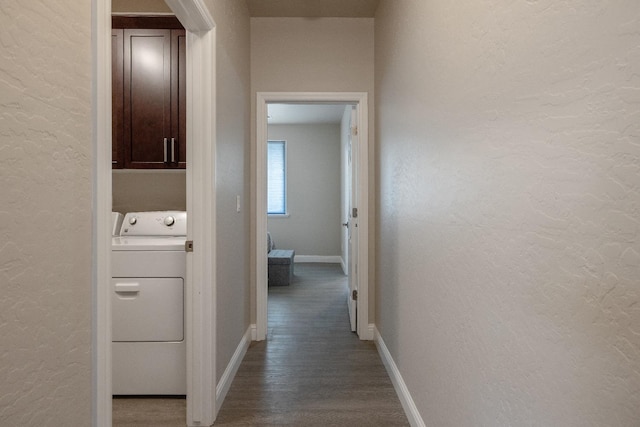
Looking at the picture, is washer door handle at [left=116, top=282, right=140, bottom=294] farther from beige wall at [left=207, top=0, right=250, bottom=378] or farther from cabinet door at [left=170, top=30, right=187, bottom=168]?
cabinet door at [left=170, top=30, right=187, bottom=168]

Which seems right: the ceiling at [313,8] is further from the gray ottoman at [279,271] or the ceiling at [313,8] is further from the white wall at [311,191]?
the white wall at [311,191]

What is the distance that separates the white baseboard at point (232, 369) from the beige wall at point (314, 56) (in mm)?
978

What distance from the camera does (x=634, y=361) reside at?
61cm

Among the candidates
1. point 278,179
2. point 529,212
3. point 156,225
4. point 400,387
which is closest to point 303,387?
point 400,387

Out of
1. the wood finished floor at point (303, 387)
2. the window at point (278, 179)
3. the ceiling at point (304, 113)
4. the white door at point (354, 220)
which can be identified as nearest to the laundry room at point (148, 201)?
the wood finished floor at point (303, 387)

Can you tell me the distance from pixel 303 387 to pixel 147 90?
83.9 inches

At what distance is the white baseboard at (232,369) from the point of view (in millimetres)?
2092

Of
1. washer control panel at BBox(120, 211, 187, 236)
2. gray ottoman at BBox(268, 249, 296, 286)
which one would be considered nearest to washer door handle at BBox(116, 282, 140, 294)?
washer control panel at BBox(120, 211, 187, 236)

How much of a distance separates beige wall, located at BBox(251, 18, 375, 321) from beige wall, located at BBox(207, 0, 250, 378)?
0.58 feet

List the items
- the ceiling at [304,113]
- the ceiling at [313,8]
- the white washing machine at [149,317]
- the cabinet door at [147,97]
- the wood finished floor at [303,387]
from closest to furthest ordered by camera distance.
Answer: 1. the wood finished floor at [303,387]
2. the white washing machine at [149,317]
3. the cabinet door at [147,97]
4. the ceiling at [313,8]
5. the ceiling at [304,113]

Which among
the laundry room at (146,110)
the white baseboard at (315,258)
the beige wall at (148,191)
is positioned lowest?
the white baseboard at (315,258)

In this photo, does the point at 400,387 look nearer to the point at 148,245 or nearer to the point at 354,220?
the point at 354,220

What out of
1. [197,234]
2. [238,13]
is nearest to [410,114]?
→ [197,234]

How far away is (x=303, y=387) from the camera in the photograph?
233cm
